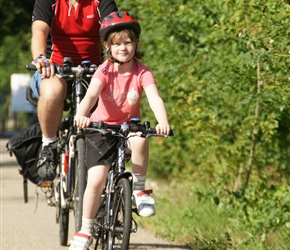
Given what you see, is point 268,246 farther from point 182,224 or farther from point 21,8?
point 21,8

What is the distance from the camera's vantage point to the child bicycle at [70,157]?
6.54 meters

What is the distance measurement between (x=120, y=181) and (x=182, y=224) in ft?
8.72

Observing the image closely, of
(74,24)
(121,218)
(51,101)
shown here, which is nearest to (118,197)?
(121,218)

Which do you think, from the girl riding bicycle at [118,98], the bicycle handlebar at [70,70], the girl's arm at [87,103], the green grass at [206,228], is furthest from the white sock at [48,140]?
the girl's arm at [87,103]

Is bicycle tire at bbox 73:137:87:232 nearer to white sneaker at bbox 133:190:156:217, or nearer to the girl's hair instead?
white sneaker at bbox 133:190:156:217

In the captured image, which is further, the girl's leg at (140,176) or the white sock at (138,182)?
the white sock at (138,182)

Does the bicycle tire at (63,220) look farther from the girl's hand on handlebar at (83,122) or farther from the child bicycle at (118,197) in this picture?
the girl's hand on handlebar at (83,122)

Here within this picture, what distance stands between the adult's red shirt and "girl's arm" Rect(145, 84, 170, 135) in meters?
1.18

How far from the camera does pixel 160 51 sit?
34.6 feet

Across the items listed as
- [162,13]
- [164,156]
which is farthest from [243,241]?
[164,156]

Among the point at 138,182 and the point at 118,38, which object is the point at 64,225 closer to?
the point at 138,182

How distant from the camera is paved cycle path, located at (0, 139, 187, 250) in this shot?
7.41 meters

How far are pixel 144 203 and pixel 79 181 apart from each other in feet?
2.57

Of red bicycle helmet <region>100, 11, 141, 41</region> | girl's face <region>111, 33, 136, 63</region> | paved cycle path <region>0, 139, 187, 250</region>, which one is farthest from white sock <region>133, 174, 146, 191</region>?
paved cycle path <region>0, 139, 187, 250</region>
